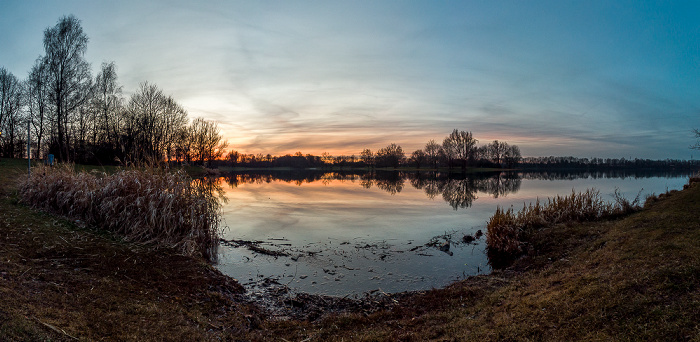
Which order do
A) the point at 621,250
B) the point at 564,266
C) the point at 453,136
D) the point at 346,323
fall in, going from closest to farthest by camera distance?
the point at 346,323 → the point at 621,250 → the point at 564,266 → the point at 453,136

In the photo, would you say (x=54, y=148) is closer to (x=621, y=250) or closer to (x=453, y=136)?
(x=621, y=250)

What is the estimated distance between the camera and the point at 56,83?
87.2ft

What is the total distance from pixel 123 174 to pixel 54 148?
35.4 m

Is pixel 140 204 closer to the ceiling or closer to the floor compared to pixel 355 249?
closer to the ceiling

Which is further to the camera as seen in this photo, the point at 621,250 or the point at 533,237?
the point at 533,237

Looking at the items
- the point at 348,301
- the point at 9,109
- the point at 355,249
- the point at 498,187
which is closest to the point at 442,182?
the point at 498,187

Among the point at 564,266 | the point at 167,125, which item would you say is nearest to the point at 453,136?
the point at 167,125

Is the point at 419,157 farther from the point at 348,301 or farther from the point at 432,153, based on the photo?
the point at 348,301

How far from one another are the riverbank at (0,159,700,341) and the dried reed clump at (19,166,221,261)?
696mm

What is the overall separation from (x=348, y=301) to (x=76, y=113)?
1622 inches

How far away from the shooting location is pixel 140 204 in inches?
325

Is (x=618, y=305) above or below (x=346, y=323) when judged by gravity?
above

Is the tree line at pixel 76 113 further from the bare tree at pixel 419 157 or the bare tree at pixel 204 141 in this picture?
the bare tree at pixel 419 157

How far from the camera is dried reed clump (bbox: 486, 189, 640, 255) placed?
944 centimetres
